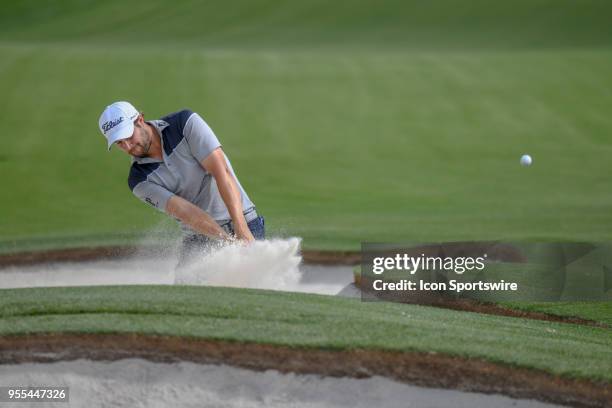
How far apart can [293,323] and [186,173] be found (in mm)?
1524

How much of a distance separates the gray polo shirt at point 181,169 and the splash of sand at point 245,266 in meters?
0.31

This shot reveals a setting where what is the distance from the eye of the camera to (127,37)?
39.0 meters

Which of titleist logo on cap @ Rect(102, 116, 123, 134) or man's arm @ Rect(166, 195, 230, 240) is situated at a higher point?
titleist logo on cap @ Rect(102, 116, 123, 134)

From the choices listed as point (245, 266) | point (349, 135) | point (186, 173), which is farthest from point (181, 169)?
point (349, 135)

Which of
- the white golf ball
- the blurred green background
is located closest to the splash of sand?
the blurred green background

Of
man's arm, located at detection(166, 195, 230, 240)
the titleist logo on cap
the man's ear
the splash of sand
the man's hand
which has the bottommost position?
the splash of sand

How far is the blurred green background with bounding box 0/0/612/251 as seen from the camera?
1409cm

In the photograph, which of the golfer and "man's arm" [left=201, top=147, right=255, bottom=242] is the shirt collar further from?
"man's arm" [left=201, top=147, right=255, bottom=242]

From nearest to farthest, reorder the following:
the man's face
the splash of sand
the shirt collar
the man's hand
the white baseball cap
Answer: the white baseball cap
the man's face
the man's hand
the shirt collar
the splash of sand

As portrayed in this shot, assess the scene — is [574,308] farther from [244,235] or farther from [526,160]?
[526,160]

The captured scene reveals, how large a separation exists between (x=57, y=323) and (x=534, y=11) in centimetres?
3572

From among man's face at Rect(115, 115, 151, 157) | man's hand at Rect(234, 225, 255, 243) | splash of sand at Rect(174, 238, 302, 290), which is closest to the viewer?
man's face at Rect(115, 115, 151, 157)

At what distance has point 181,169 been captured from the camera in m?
6.47

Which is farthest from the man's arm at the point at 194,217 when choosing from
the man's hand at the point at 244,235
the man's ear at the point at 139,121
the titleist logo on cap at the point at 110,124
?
the titleist logo on cap at the point at 110,124
